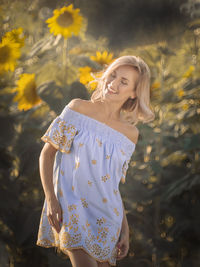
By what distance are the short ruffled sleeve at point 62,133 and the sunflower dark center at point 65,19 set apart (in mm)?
551

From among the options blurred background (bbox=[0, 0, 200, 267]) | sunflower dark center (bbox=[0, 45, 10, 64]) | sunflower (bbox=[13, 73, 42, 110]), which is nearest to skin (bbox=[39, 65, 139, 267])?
blurred background (bbox=[0, 0, 200, 267])

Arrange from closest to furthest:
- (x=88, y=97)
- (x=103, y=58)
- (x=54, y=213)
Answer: (x=54, y=213)
(x=88, y=97)
(x=103, y=58)

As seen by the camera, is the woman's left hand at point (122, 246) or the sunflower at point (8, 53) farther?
the sunflower at point (8, 53)

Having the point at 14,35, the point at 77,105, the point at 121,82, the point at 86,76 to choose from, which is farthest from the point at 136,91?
the point at 14,35

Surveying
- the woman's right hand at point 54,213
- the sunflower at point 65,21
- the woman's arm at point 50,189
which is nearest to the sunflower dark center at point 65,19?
the sunflower at point 65,21

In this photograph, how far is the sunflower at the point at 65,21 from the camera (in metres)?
1.50

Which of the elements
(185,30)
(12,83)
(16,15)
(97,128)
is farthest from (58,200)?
(185,30)

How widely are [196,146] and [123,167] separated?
455 mm

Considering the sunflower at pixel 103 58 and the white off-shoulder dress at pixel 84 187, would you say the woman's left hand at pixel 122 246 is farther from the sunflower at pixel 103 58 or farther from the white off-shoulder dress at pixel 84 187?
the sunflower at pixel 103 58

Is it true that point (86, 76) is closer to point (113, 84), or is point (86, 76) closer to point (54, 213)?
point (113, 84)

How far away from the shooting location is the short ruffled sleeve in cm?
106

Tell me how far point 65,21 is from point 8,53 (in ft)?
0.86

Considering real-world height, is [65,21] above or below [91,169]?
above

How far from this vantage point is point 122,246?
1146mm
